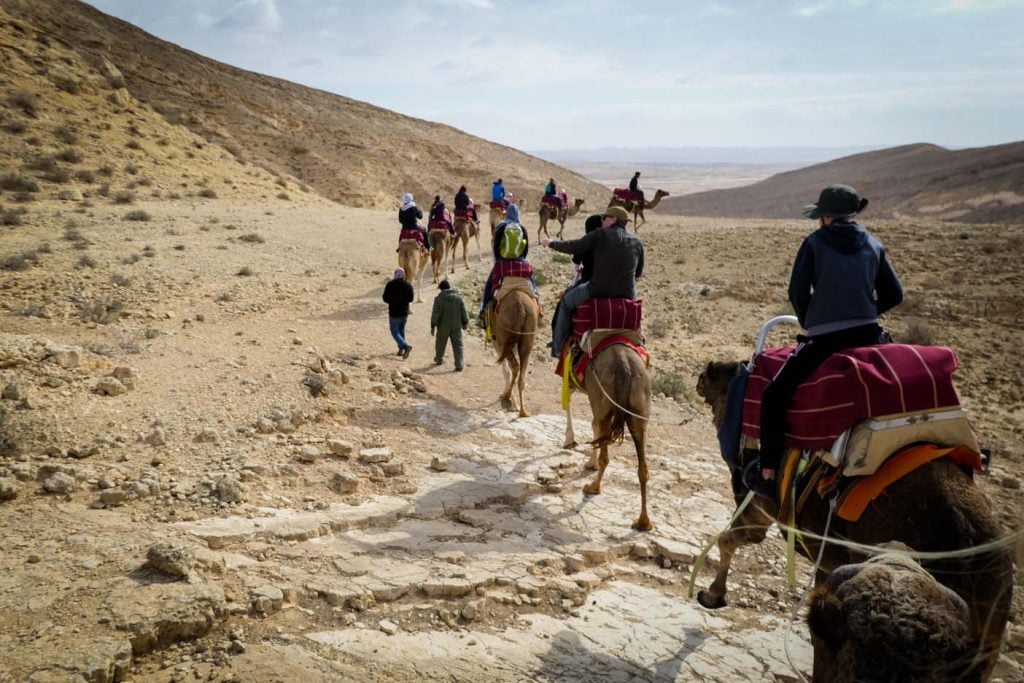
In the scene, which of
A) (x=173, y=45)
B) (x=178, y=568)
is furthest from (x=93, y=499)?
(x=173, y=45)

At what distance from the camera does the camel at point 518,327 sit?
30.6ft

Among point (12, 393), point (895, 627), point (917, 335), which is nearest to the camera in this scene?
point (895, 627)

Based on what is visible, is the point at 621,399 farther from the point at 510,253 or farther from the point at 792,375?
the point at 510,253

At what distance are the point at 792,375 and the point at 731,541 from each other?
5.00 feet

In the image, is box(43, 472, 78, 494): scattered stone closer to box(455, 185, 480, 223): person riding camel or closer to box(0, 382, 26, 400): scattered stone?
box(0, 382, 26, 400): scattered stone

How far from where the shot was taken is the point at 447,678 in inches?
161

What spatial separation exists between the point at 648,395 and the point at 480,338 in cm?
731

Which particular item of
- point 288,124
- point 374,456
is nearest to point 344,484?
point 374,456

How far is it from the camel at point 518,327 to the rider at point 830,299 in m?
5.01

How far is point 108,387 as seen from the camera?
7.39 metres

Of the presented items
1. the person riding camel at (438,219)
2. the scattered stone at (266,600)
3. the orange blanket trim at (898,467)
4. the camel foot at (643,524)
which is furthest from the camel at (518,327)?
the person riding camel at (438,219)

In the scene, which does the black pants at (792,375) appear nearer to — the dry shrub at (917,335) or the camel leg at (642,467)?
the camel leg at (642,467)

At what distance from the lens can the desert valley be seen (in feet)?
13.8

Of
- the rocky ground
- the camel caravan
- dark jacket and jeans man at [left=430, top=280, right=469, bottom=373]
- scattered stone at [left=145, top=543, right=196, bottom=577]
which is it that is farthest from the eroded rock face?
dark jacket and jeans man at [left=430, top=280, right=469, bottom=373]
